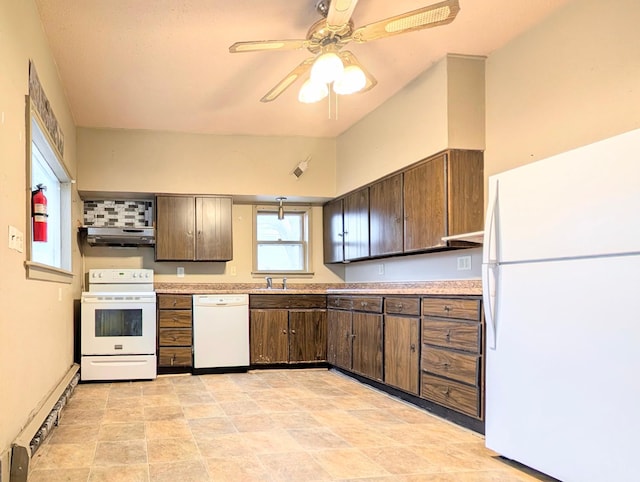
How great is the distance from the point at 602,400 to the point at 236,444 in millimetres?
1853

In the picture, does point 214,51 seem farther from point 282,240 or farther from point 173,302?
point 282,240

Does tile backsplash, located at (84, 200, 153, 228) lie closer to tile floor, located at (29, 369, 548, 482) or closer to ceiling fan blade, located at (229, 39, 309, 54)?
tile floor, located at (29, 369, 548, 482)

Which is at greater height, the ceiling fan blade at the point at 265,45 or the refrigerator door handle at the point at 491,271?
the ceiling fan blade at the point at 265,45

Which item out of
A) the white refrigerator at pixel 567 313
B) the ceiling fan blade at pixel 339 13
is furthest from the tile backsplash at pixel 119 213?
the white refrigerator at pixel 567 313

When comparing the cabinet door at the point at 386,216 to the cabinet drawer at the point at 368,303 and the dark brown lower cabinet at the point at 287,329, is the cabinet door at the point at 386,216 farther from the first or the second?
the dark brown lower cabinet at the point at 287,329

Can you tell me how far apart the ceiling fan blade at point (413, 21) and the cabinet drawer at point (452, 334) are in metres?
1.67

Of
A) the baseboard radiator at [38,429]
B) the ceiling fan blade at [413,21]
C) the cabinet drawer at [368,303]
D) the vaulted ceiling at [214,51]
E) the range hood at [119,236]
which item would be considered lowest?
the baseboard radiator at [38,429]

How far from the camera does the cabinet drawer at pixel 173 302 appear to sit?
5.34m

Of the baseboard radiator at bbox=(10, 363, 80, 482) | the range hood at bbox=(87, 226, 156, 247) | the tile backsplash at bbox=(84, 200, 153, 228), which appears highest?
the tile backsplash at bbox=(84, 200, 153, 228)

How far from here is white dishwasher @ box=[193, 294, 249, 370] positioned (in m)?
5.34

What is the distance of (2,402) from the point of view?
2.18m

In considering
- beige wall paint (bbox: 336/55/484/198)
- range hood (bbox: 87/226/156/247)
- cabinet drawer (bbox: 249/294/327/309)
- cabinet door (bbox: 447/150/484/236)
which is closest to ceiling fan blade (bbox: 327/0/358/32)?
beige wall paint (bbox: 336/55/484/198)

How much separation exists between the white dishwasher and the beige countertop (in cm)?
11

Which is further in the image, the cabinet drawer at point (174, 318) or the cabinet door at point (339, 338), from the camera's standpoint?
the cabinet drawer at point (174, 318)
